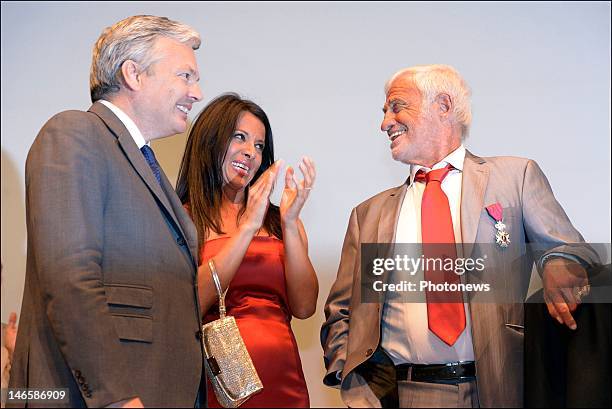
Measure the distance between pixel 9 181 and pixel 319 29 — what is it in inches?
57.7

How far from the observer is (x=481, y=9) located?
11.5 feet

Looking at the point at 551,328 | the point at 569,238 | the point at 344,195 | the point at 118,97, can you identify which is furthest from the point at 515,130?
the point at 118,97

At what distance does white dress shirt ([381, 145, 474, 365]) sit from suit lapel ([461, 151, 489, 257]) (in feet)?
0.12

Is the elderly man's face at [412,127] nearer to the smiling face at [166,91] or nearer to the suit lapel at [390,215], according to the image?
the suit lapel at [390,215]

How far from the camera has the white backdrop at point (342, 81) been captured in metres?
3.36

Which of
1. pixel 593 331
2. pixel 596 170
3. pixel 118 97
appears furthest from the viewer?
pixel 596 170

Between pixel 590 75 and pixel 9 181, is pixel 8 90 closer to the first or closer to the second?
pixel 9 181

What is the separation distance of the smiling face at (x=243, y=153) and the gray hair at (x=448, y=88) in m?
0.60

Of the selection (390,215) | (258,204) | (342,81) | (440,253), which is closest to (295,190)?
(258,204)

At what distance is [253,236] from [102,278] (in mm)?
872

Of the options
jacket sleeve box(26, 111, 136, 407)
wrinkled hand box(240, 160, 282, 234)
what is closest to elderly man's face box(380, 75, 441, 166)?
wrinkled hand box(240, 160, 282, 234)

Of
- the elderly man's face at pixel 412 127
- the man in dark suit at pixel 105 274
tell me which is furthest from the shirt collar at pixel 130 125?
the elderly man's face at pixel 412 127

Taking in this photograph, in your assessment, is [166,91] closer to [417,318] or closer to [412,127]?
[412,127]

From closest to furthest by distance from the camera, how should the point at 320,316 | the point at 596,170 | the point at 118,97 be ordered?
the point at 118,97, the point at 596,170, the point at 320,316
